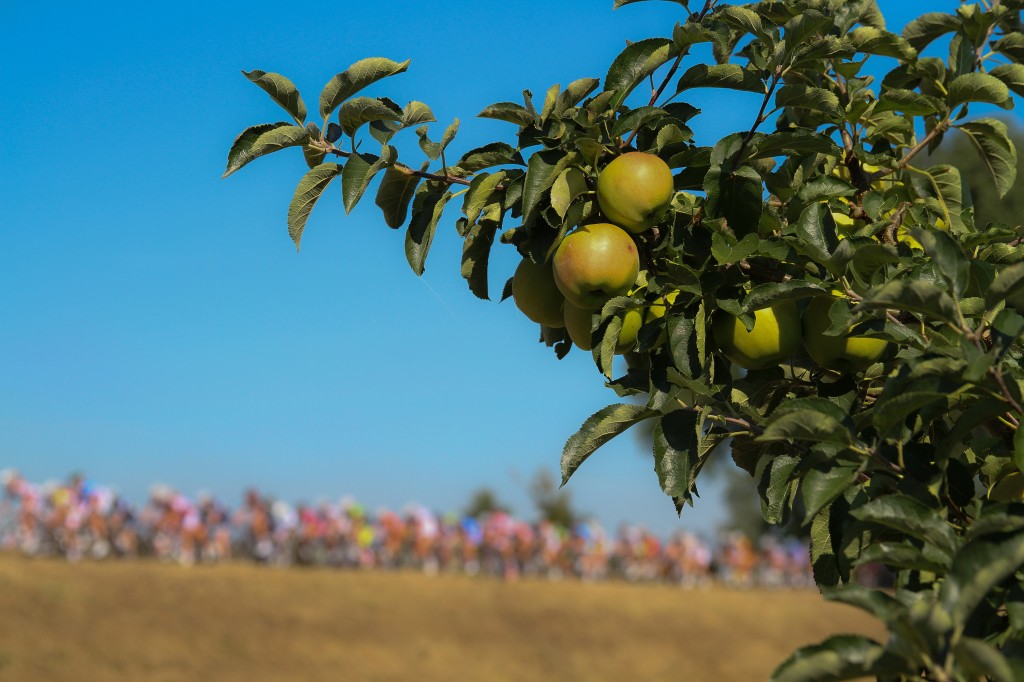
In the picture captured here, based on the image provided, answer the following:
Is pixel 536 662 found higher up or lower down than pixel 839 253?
lower down

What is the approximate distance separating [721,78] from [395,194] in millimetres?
703

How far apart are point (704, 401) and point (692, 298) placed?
0.19m

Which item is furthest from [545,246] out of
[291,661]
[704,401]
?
[291,661]

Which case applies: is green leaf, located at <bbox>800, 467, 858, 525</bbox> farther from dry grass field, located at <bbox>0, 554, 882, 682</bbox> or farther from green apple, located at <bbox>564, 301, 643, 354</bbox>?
dry grass field, located at <bbox>0, 554, 882, 682</bbox>

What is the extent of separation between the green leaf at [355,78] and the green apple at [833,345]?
3.05 feet

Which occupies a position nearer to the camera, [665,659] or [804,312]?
[804,312]

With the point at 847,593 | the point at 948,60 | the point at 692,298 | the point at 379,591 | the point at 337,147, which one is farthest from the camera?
the point at 379,591

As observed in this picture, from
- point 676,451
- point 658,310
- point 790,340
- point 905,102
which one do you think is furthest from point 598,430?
point 905,102

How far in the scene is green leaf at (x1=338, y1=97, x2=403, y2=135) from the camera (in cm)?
206

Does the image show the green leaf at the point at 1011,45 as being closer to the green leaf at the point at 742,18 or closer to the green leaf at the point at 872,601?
the green leaf at the point at 742,18

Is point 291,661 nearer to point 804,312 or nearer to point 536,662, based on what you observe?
point 536,662

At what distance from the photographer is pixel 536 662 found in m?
18.3

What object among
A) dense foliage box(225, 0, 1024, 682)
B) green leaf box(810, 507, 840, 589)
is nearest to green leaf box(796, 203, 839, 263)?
dense foliage box(225, 0, 1024, 682)

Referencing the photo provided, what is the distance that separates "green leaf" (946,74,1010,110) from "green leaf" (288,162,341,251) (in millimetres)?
1313
